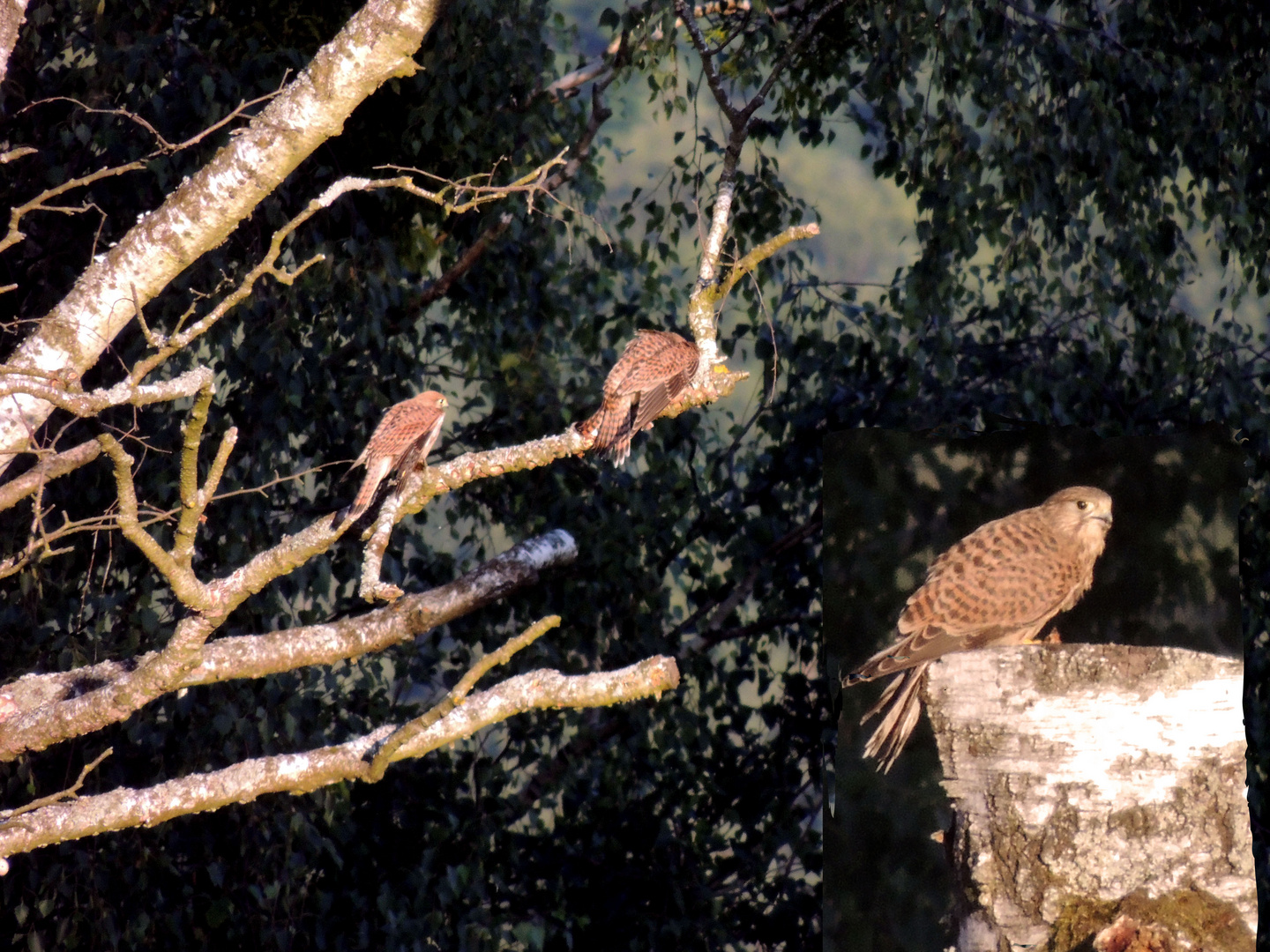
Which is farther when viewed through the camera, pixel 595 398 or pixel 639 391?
pixel 595 398

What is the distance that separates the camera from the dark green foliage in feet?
10.6

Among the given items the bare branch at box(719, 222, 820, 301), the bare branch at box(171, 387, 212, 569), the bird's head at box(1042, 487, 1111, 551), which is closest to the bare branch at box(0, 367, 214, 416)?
the bare branch at box(171, 387, 212, 569)

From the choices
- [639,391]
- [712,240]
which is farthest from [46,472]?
[712,240]

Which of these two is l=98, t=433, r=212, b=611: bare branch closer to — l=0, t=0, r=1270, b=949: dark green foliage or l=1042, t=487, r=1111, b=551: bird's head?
l=0, t=0, r=1270, b=949: dark green foliage

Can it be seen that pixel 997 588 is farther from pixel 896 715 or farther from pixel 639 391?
pixel 639 391

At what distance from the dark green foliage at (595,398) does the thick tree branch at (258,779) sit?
0.75 metres

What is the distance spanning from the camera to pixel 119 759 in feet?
10.8

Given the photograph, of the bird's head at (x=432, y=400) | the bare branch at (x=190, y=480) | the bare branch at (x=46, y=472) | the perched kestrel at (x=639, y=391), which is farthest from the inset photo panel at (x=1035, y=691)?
the bare branch at (x=46, y=472)

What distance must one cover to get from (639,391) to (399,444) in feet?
1.71

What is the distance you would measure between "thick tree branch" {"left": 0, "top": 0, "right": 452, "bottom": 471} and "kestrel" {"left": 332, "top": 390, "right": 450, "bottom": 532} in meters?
0.55

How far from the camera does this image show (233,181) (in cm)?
256

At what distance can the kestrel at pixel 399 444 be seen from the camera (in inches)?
111

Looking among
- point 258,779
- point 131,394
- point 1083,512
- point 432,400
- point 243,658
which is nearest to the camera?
point 131,394

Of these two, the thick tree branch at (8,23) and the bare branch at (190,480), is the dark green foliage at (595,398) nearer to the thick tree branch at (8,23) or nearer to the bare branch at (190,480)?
the thick tree branch at (8,23)
